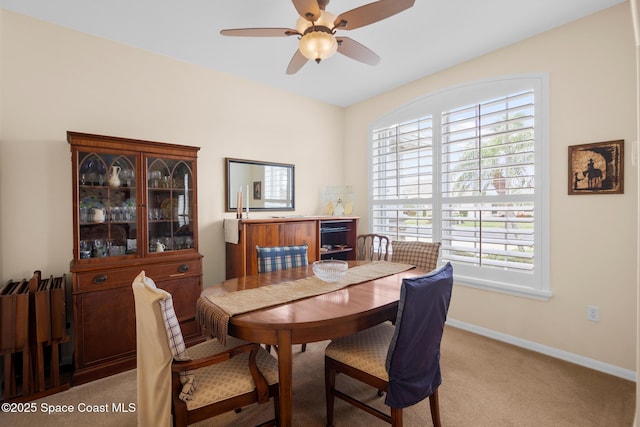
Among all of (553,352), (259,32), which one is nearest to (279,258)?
(259,32)

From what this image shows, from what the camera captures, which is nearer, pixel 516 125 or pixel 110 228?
pixel 110 228

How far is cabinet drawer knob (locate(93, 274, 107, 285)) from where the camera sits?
7.73 feet

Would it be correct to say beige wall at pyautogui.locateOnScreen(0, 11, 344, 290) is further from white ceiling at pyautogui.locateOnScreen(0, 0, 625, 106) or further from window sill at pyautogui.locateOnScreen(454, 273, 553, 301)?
window sill at pyautogui.locateOnScreen(454, 273, 553, 301)

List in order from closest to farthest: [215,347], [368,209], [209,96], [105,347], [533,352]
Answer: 1. [215,347]
2. [105,347]
3. [533,352]
4. [209,96]
5. [368,209]

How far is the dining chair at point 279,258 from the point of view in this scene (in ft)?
8.67

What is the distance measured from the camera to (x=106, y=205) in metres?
2.53

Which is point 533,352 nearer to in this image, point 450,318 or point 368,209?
point 450,318

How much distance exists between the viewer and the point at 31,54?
7.95 ft

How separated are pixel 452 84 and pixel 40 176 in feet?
13.3

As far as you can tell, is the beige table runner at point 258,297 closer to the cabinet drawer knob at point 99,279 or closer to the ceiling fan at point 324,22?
the cabinet drawer knob at point 99,279

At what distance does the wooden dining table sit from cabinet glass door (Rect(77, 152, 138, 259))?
4.08ft

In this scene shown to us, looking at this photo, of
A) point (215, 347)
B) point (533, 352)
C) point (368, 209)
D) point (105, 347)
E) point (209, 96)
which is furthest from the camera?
point (368, 209)

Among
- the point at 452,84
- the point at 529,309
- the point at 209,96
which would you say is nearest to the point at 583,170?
the point at 529,309

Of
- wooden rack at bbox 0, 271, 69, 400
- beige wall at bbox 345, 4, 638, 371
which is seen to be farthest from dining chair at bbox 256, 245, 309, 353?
beige wall at bbox 345, 4, 638, 371
